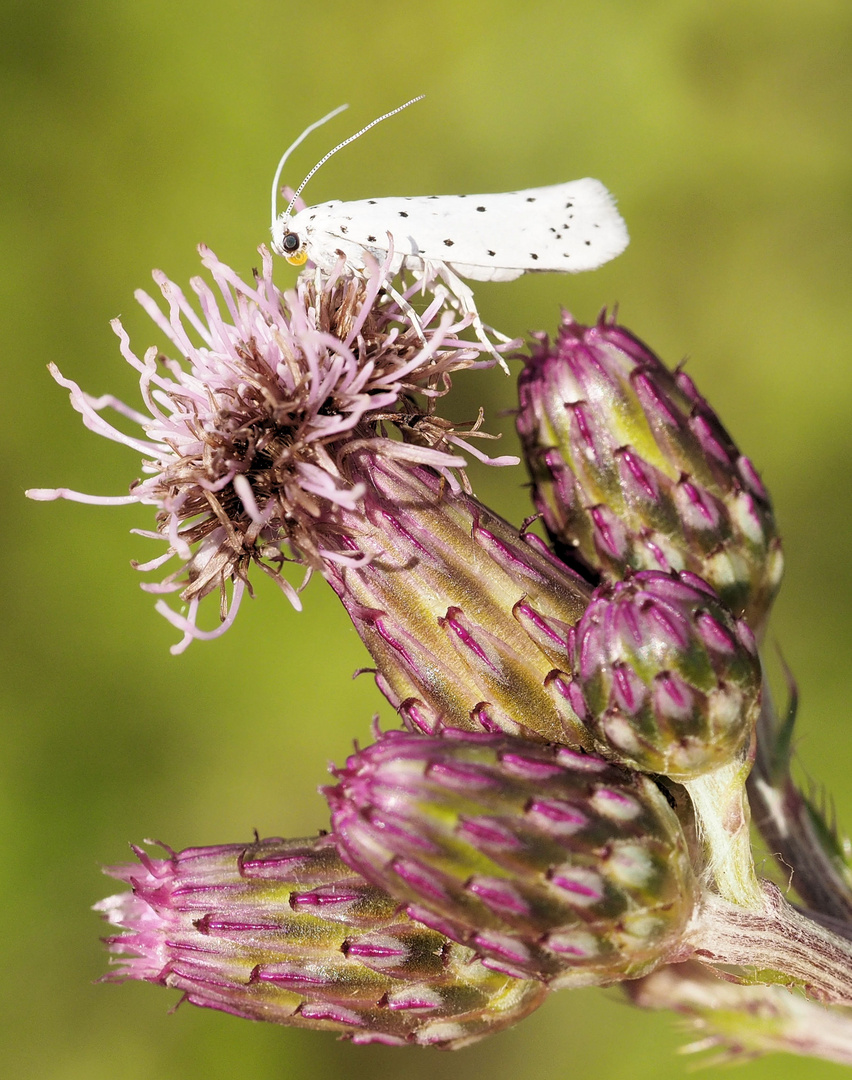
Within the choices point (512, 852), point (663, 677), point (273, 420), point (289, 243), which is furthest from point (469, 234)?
point (512, 852)

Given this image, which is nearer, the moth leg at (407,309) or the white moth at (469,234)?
the moth leg at (407,309)

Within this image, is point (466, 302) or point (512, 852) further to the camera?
point (466, 302)

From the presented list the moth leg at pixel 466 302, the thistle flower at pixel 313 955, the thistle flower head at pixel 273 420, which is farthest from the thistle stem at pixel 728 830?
the moth leg at pixel 466 302

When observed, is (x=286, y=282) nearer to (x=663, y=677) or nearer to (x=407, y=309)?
(x=407, y=309)

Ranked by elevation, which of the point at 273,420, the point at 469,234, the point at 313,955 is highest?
the point at 469,234

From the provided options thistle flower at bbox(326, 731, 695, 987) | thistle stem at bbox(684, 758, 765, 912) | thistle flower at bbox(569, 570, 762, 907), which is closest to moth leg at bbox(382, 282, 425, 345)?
thistle flower at bbox(569, 570, 762, 907)

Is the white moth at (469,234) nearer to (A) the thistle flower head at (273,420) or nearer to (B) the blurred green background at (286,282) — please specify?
(A) the thistle flower head at (273,420)
